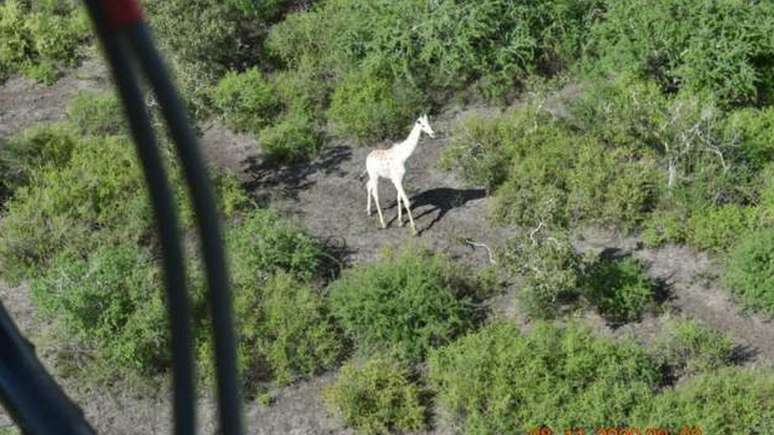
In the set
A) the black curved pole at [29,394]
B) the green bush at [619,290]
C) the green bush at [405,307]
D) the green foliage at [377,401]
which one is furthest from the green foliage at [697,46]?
the black curved pole at [29,394]

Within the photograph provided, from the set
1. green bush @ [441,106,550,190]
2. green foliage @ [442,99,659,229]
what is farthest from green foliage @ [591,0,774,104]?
green bush @ [441,106,550,190]

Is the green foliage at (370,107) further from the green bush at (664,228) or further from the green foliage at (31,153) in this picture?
the green bush at (664,228)

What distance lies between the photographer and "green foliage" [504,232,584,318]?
8789mm

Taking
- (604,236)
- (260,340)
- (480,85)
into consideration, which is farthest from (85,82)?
(604,236)

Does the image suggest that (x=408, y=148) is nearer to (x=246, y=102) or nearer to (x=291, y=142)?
(x=291, y=142)

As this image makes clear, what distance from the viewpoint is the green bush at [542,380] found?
26.3 ft

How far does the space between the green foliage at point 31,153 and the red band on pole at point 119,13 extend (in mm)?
9770

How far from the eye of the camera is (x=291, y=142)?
433 inches

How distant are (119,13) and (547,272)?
7669 millimetres

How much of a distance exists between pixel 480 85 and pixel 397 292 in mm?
3247

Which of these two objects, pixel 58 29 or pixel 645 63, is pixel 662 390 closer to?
pixel 645 63

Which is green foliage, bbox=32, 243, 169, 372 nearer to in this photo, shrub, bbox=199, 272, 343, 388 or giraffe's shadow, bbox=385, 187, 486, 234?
shrub, bbox=199, 272, 343, 388

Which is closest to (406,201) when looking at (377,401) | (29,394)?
(377,401)

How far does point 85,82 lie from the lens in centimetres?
1268
